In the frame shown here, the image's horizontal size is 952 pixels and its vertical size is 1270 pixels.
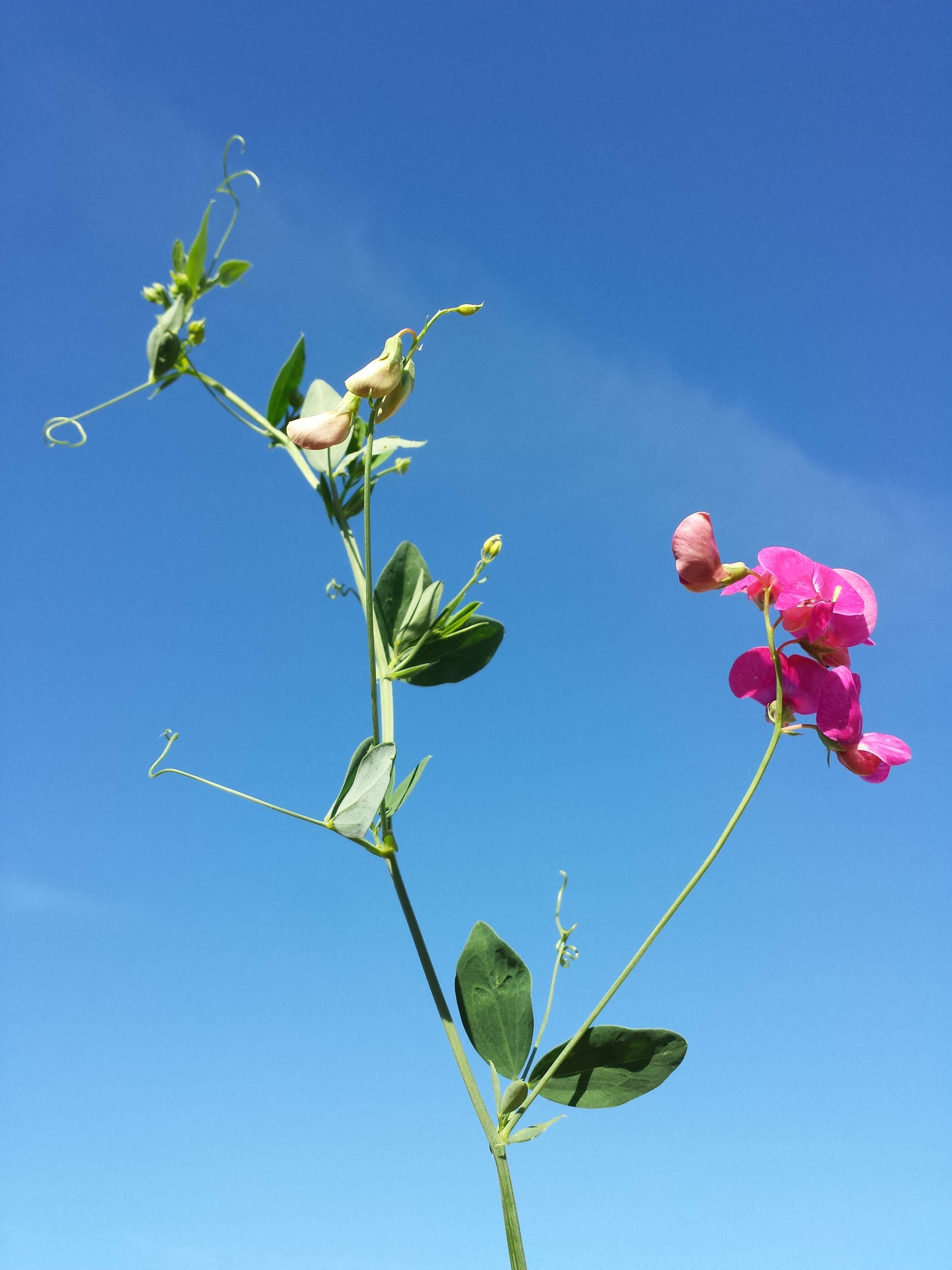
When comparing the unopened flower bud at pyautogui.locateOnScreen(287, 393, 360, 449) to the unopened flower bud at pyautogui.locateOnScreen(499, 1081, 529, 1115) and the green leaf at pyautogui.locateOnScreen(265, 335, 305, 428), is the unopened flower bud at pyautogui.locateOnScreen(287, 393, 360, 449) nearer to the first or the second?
the green leaf at pyautogui.locateOnScreen(265, 335, 305, 428)

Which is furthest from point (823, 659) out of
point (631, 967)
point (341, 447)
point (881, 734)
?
point (341, 447)

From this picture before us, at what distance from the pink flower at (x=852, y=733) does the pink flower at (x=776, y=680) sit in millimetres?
10

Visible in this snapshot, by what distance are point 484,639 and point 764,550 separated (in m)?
0.39

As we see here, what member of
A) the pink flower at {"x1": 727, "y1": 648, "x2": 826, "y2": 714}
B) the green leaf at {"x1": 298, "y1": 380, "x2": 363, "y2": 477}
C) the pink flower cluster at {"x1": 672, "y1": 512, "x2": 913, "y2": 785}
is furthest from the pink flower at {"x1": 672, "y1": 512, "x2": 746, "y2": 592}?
the green leaf at {"x1": 298, "y1": 380, "x2": 363, "y2": 477}

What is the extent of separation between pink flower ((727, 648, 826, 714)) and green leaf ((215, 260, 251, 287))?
96 centimetres

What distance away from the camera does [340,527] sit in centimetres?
131

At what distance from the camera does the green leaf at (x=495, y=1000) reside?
3.24 feet

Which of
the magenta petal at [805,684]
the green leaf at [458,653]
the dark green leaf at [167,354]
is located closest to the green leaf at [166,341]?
the dark green leaf at [167,354]

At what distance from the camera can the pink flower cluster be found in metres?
0.99

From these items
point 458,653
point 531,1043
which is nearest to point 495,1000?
point 531,1043

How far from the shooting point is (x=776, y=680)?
1.02 metres

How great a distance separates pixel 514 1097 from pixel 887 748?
562mm

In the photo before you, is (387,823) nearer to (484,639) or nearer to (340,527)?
(484,639)

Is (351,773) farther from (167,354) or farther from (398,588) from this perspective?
(167,354)
